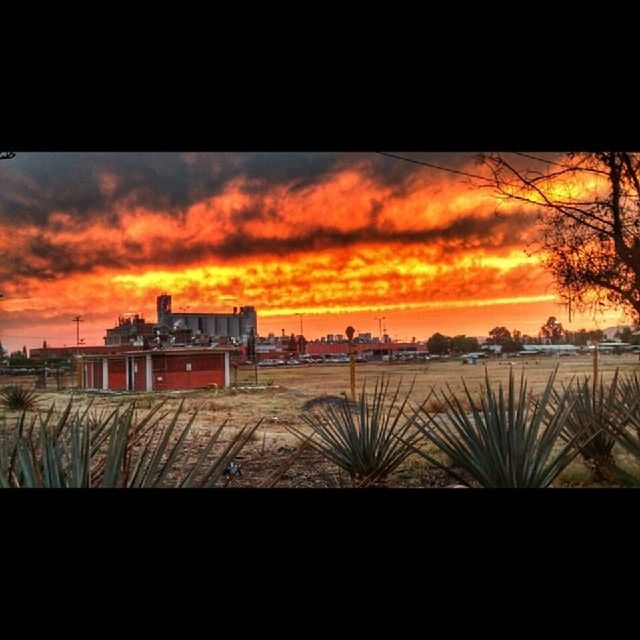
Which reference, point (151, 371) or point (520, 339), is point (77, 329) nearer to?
point (151, 371)

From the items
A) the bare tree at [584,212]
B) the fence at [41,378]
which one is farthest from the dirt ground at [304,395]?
the bare tree at [584,212]

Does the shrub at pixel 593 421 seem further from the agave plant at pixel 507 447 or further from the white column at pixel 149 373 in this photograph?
the white column at pixel 149 373

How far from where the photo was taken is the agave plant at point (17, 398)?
2.84m

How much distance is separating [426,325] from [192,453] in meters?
1.65

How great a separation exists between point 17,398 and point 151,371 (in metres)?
0.80

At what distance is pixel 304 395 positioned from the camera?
330cm

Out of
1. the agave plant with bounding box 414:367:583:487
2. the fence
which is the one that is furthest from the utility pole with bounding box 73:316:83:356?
the agave plant with bounding box 414:367:583:487

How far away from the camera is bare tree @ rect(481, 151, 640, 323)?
3.29 meters

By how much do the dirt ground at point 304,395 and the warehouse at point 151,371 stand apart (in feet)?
0.37

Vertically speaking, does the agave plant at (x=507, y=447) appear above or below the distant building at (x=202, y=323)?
below

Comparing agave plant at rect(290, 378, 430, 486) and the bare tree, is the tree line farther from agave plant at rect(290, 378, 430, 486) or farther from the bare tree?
agave plant at rect(290, 378, 430, 486)

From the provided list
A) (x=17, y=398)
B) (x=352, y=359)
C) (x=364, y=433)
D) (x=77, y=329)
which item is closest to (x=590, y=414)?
(x=364, y=433)
